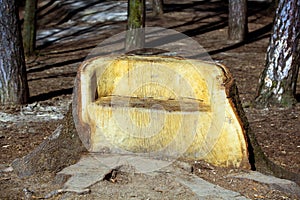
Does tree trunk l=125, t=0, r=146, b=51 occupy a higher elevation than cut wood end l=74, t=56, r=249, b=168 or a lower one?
higher

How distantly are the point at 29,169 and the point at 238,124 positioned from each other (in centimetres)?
178

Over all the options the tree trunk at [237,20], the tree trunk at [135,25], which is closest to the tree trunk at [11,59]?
the tree trunk at [135,25]

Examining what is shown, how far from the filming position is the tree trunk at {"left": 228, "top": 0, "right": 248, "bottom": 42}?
47.3 ft

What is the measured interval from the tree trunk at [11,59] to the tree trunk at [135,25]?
3993 millimetres

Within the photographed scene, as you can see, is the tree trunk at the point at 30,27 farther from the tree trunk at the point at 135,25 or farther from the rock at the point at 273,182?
the rock at the point at 273,182

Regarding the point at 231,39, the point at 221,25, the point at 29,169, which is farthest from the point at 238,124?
the point at 221,25

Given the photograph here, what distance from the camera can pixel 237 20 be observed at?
14883 millimetres

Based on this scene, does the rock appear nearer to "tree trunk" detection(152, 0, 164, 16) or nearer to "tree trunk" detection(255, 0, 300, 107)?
"tree trunk" detection(255, 0, 300, 107)

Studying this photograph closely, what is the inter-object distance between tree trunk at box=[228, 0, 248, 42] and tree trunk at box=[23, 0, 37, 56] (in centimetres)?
460

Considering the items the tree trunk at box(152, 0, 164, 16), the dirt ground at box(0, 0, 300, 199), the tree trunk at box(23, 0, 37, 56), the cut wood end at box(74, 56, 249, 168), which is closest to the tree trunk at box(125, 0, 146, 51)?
the dirt ground at box(0, 0, 300, 199)

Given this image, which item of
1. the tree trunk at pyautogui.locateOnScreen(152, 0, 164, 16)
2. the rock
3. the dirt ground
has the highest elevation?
the tree trunk at pyautogui.locateOnScreen(152, 0, 164, 16)

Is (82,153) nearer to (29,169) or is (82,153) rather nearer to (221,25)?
(29,169)

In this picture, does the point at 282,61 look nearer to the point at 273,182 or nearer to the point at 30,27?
the point at 273,182

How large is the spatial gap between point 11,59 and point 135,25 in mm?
4343
